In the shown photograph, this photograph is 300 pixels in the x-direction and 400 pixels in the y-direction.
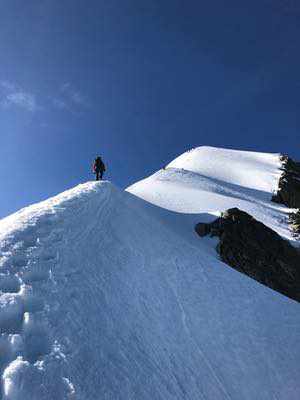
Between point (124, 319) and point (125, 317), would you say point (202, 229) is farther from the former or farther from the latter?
point (124, 319)

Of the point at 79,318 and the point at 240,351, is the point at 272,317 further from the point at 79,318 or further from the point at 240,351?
the point at 79,318

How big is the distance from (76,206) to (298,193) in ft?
105

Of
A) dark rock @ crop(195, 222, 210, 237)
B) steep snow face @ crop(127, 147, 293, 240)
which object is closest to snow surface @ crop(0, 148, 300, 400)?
dark rock @ crop(195, 222, 210, 237)

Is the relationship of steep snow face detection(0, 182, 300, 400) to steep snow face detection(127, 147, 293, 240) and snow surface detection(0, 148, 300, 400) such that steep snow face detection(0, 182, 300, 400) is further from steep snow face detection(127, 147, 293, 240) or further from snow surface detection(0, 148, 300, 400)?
steep snow face detection(127, 147, 293, 240)

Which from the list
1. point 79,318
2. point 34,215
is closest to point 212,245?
point 34,215

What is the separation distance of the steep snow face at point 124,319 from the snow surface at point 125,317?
3 centimetres

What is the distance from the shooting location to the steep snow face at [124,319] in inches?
173

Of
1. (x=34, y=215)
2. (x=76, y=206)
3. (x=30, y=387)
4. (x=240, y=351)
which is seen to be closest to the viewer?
(x=30, y=387)

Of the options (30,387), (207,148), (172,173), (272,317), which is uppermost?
(207,148)

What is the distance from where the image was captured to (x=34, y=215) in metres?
9.33

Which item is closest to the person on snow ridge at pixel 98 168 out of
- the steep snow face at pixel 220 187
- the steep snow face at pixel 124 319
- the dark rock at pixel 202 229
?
the steep snow face at pixel 220 187

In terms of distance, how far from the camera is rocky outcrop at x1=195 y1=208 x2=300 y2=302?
15.7 metres

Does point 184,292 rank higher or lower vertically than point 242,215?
lower

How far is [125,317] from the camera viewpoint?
6613mm
